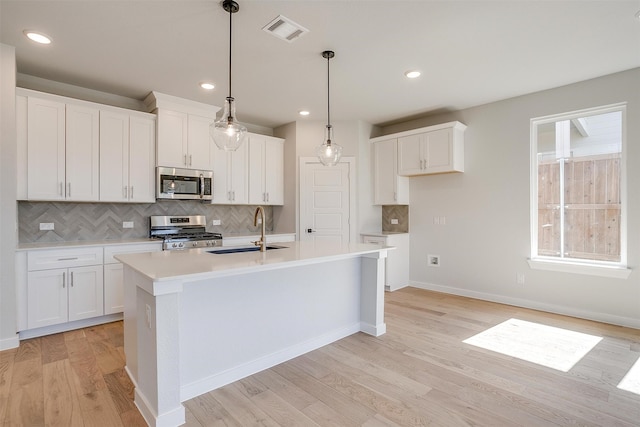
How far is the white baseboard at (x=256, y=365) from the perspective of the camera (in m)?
2.12

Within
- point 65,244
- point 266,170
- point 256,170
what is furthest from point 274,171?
point 65,244

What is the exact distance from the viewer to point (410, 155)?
4.91 metres

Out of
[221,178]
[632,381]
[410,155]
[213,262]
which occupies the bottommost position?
[632,381]

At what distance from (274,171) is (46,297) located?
10.9ft

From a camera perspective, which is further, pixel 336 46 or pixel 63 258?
pixel 63 258

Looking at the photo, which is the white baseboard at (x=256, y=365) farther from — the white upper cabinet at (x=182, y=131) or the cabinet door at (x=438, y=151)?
the white upper cabinet at (x=182, y=131)

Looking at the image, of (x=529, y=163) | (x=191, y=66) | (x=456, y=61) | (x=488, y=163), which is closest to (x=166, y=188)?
(x=191, y=66)

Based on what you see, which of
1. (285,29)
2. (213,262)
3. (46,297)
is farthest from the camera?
(46,297)

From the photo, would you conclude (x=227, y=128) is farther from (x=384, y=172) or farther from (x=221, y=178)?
(x=384, y=172)

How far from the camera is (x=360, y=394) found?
84.6 inches

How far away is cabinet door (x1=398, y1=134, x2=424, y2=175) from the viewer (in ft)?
15.8

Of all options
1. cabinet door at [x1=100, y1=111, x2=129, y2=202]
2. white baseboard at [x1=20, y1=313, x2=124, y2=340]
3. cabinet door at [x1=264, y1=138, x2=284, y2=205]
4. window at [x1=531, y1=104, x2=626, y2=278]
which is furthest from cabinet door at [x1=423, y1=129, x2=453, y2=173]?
white baseboard at [x1=20, y1=313, x2=124, y2=340]

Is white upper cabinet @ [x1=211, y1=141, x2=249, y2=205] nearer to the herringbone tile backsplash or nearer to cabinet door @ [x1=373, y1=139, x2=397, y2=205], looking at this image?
the herringbone tile backsplash

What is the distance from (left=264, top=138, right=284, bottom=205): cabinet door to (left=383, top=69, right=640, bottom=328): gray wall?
2.07 meters
